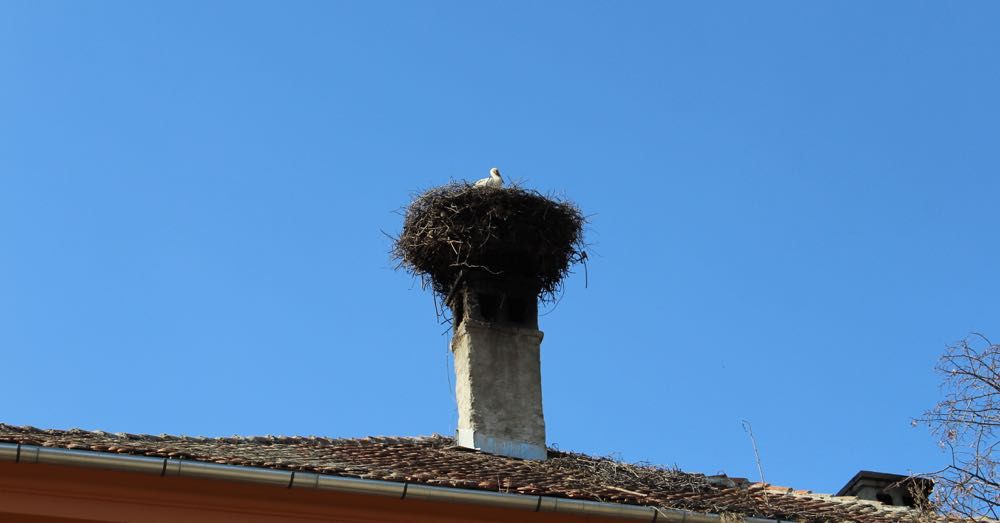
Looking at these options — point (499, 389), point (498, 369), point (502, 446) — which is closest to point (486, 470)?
point (502, 446)

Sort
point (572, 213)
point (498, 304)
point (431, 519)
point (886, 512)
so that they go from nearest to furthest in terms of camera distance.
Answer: point (431, 519), point (886, 512), point (498, 304), point (572, 213)

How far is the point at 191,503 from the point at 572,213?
529 centimetres

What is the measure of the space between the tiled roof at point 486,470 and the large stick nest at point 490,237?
1613mm

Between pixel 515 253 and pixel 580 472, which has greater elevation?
pixel 515 253

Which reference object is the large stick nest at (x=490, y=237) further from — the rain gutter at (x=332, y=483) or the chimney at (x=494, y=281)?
the rain gutter at (x=332, y=483)

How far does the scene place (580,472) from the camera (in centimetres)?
903

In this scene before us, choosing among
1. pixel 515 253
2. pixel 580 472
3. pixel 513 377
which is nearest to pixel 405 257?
pixel 515 253

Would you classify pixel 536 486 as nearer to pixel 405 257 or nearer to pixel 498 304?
pixel 498 304

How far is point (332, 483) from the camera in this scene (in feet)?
23.3

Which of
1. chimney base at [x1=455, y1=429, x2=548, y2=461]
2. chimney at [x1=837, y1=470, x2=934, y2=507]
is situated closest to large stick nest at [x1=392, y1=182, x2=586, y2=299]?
chimney base at [x1=455, y1=429, x2=548, y2=461]

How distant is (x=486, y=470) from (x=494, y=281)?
107 inches

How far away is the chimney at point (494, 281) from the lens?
1012 centimetres

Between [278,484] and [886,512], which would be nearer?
[278,484]

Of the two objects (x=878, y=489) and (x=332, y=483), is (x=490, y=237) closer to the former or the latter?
(x=878, y=489)
